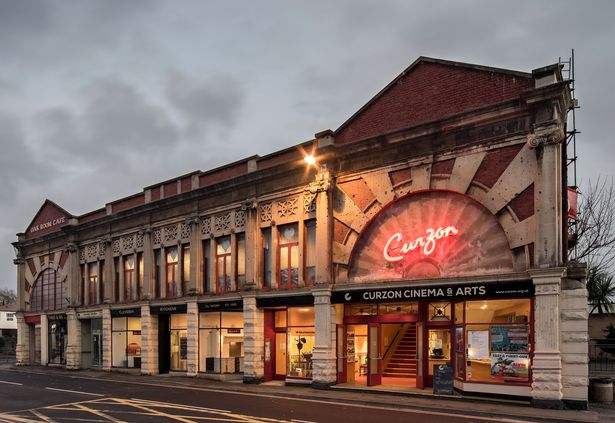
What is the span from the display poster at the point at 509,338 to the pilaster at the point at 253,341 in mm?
11851

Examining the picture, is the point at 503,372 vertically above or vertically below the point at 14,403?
above

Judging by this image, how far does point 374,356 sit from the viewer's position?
76.3 ft

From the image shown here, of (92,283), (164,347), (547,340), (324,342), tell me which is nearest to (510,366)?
(547,340)

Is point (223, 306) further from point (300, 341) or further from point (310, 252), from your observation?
point (310, 252)

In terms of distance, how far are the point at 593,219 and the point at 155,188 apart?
90.3ft

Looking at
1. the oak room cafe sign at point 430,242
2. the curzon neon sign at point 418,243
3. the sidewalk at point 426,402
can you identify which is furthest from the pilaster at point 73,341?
the curzon neon sign at point 418,243

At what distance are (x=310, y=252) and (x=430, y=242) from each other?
6.38 m

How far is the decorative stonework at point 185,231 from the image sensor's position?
32562mm

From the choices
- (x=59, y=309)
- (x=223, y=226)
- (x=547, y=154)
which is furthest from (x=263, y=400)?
(x=59, y=309)

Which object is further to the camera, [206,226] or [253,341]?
[206,226]

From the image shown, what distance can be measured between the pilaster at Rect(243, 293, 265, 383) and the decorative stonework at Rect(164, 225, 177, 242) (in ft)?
25.4

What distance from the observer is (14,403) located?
70.8 feet

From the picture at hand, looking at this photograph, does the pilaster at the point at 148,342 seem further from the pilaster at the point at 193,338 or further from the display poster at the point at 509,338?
the display poster at the point at 509,338

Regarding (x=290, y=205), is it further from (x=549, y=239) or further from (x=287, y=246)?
(x=549, y=239)
